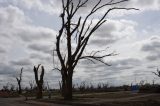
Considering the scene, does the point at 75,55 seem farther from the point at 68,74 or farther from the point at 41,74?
the point at 41,74

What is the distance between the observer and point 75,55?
122ft

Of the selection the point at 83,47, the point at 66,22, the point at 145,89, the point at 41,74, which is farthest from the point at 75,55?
the point at 145,89

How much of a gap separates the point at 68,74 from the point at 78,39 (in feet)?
11.7

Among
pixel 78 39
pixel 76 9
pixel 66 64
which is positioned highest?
pixel 76 9

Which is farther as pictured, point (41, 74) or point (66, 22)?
point (41, 74)

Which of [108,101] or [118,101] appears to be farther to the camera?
[108,101]

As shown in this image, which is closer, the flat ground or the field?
the field

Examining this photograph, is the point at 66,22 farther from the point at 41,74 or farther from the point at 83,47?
the point at 41,74

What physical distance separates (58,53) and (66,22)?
3.22 metres

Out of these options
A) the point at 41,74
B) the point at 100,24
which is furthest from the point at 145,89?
the point at 100,24

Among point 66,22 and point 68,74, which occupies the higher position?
point 66,22

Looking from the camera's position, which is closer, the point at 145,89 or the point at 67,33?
the point at 67,33

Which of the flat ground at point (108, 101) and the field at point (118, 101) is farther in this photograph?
the flat ground at point (108, 101)

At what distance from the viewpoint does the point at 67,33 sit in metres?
38.0
